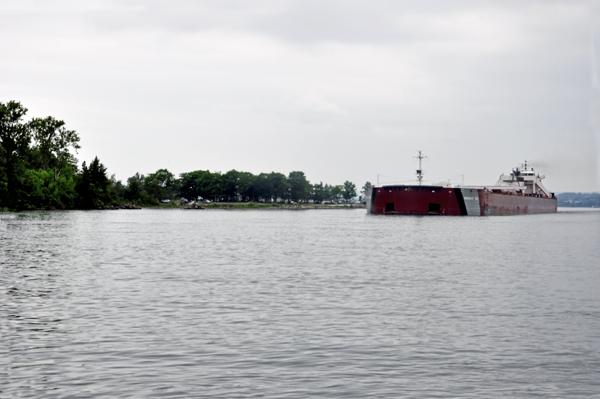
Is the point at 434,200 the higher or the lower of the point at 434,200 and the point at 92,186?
the lower

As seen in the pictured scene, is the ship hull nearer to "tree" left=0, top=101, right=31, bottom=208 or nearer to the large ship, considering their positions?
the large ship

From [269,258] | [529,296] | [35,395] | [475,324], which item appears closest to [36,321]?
[35,395]

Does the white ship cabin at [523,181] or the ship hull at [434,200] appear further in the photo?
the white ship cabin at [523,181]

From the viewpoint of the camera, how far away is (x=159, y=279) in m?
29.7

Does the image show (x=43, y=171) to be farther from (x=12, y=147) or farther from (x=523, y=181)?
(x=523, y=181)

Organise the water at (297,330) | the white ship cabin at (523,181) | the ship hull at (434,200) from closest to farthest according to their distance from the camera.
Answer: the water at (297,330) < the ship hull at (434,200) < the white ship cabin at (523,181)

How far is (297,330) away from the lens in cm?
1816

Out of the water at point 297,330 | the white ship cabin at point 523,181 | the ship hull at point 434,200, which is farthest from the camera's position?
the white ship cabin at point 523,181

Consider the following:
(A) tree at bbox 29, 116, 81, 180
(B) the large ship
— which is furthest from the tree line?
(B) the large ship

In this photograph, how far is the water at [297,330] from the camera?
13.1m

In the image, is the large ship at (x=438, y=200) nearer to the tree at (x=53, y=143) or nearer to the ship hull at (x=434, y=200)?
the ship hull at (x=434, y=200)

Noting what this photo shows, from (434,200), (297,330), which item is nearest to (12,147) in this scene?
(434,200)

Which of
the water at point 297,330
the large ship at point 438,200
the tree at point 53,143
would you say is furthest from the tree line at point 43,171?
the water at point 297,330

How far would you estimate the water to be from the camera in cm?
1306
